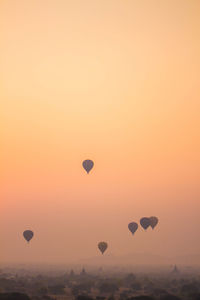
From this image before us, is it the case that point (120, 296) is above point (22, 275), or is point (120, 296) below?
below

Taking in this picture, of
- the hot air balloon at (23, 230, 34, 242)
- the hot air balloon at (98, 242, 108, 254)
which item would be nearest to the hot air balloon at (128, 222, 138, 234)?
the hot air balloon at (98, 242, 108, 254)

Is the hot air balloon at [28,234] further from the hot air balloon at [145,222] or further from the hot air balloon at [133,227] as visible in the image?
the hot air balloon at [145,222]

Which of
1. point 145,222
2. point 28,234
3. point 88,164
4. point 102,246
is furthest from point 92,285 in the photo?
point 145,222

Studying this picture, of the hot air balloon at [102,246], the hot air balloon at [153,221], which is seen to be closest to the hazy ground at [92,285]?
the hot air balloon at [102,246]

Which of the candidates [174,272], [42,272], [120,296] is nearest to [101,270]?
[174,272]

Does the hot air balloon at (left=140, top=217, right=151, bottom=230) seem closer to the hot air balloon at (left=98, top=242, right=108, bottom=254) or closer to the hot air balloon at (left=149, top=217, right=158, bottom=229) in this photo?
the hot air balloon at (left=149, top=217, right=158, bottom=229)

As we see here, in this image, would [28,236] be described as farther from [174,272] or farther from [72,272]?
[174,272]

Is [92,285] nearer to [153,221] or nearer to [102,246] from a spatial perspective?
[102,246]
